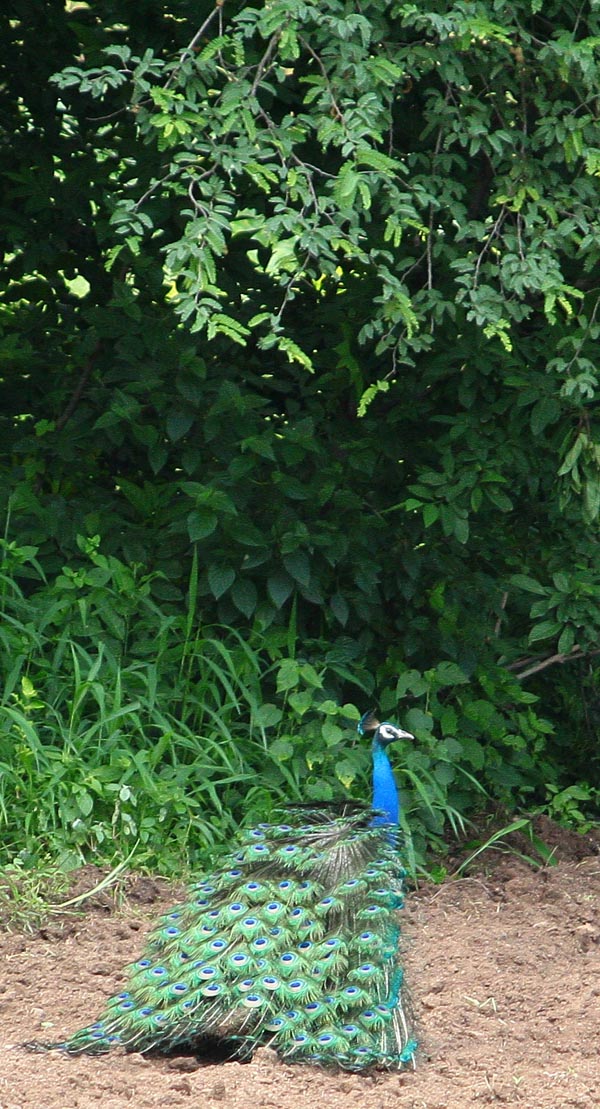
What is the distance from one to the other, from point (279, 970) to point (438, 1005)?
2.82 feet

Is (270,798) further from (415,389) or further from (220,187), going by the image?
(220,187)

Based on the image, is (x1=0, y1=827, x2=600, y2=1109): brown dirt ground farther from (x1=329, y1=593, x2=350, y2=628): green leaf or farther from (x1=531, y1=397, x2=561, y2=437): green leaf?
(x1=531, y1=397, x2=561, y2=437): green leaf

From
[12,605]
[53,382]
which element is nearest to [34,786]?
[12,605]

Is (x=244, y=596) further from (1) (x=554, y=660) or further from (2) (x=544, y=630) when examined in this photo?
(1) (x=554, y=660)

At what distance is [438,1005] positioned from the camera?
→ 423 cm

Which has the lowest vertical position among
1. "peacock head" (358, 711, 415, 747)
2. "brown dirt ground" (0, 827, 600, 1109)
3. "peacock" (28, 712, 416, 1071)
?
"brown dirt ground" (0, 827, 600, 1109)

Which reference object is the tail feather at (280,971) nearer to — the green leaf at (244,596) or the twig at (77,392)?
the green leaf at (244,596)

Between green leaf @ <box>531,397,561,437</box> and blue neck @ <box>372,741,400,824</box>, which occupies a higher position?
green leaf @ <box>531,397,561,437</box>

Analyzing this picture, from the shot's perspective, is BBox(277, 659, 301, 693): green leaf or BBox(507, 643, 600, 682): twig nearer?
BBox(277, 659, 301, 693): green leaf

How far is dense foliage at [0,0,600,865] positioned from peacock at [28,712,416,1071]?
3.62 ft

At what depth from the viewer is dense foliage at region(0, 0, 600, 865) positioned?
15.7 ft

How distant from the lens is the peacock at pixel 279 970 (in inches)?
139

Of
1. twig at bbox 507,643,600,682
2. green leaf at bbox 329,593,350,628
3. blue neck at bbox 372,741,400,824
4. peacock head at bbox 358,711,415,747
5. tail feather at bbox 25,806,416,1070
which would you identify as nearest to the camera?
tail feather at bbox 25,806,416,1070

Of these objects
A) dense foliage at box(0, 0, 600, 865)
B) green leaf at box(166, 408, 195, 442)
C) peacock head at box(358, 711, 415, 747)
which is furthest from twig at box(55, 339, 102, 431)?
peacock head at box(358, 711, 415, 747)
